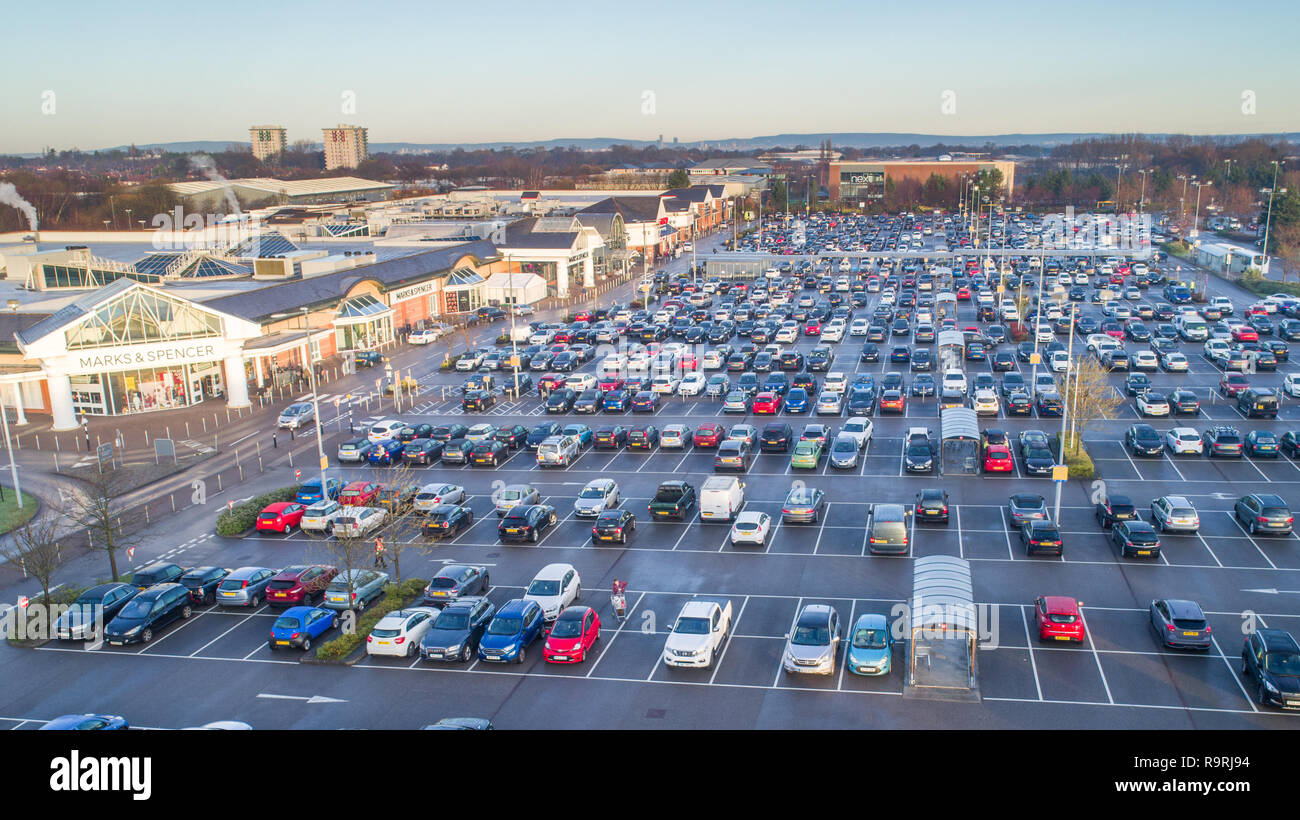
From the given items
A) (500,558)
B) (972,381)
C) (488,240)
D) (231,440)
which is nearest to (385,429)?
(231,440)

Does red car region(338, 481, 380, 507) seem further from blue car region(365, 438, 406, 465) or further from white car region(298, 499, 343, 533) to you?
blue car region(365, 438, 406, 465)

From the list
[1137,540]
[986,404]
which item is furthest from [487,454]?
[1137,540]

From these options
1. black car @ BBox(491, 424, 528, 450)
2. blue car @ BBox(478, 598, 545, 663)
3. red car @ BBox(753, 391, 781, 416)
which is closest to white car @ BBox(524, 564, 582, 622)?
blue car @ BBox(478, 598, 545, 663)

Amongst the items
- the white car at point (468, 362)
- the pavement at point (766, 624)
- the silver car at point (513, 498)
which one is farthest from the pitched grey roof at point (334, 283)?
the silver car at point (513, 498)

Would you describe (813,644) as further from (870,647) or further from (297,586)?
(297,586)

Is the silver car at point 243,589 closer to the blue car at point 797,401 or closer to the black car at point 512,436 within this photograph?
the black car at point 512,436

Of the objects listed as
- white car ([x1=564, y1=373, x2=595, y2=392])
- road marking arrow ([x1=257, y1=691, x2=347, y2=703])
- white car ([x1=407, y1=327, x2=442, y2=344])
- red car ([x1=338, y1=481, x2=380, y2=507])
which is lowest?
road marking arrow ([x1=257, y1=691, x2=347, y2=703])
